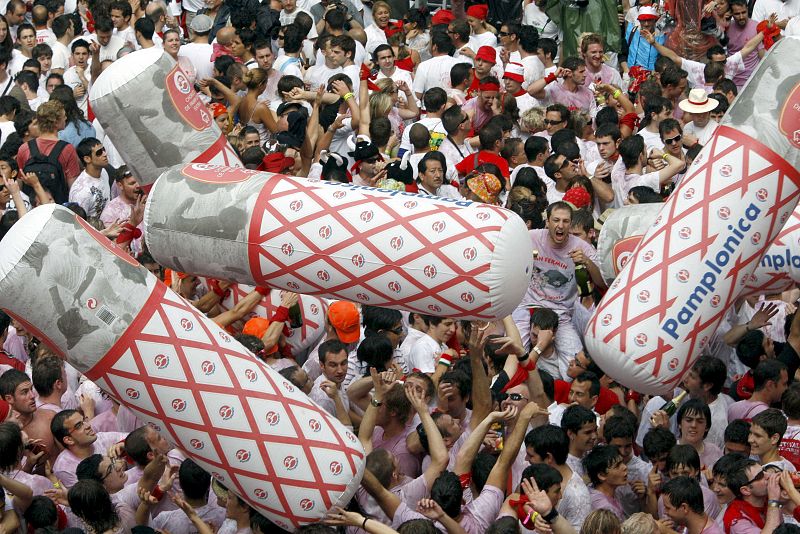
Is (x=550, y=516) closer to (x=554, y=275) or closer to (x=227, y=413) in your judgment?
(x=227, y=413)

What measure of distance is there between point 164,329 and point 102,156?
4.02 metres

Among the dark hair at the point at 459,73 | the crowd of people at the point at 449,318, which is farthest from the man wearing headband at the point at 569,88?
the dark hair at the point at 459,73

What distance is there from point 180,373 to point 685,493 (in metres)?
2.49

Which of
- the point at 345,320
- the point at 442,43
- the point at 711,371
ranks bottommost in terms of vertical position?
the point at 442,43

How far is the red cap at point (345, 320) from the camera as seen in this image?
8.41 metres

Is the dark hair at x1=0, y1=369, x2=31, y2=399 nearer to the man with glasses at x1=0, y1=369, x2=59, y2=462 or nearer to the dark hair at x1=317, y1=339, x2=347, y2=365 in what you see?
the man with glasses at x1=0, y1=369, x2=59, y2=462

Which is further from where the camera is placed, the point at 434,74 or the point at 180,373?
the point at 434,74

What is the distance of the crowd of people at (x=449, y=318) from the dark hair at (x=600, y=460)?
0.02 meters

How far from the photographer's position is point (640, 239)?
7430 mm

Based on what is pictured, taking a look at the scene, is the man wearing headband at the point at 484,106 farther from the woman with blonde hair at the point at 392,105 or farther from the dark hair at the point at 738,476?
the dark hair at the point at 738,476

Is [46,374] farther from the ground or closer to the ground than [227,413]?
closer to the ground

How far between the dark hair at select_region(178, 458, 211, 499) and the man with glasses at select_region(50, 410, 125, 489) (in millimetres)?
554

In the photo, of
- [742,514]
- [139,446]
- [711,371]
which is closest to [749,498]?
[742,514]

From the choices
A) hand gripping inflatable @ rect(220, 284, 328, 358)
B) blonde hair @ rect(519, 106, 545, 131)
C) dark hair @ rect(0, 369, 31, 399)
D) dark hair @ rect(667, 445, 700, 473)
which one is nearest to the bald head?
blonde hair @ rect(519, 106, 545, 131)
